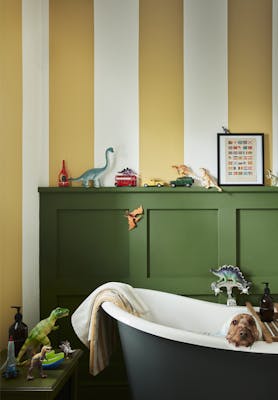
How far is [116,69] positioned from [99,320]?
64.7 inches

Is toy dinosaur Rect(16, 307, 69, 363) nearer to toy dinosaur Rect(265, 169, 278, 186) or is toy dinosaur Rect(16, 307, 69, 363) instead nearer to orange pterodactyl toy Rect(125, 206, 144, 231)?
orange pterodactyl toy Rect(125, 206, 144, 231)

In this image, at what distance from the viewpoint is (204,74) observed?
10.6ft

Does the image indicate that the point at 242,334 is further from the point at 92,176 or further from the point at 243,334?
the point at 92,176

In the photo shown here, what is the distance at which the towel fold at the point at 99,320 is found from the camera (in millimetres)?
2545

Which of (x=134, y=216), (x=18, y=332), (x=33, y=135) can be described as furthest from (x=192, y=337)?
(x=33, y=135)

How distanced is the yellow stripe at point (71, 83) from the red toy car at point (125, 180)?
0.77 feet

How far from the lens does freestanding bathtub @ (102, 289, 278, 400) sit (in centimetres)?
201

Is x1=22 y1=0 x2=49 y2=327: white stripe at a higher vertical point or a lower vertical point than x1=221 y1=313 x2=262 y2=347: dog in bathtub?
higher

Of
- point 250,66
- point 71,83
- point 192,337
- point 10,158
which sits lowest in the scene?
point 192,337

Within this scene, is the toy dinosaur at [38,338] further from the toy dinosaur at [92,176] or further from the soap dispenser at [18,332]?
the toy dinosaur at [92,176]

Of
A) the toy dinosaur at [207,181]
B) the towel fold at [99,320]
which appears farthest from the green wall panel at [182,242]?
the towel fold at [99,320]

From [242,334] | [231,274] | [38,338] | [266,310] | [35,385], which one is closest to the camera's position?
[242,334]

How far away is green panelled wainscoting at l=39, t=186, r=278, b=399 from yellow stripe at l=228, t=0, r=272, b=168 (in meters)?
0.46

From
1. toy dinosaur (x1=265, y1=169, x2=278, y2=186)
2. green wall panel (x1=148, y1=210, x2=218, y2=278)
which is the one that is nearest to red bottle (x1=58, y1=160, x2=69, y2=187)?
green wall panel (x1=148, y1=210, x2=218, y2=278)
